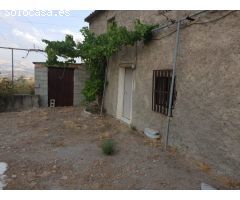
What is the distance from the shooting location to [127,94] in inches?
316

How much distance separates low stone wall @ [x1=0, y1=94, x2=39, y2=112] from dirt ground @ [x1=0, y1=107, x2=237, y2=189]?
127 inches

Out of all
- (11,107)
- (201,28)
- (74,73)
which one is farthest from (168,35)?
(11,107)

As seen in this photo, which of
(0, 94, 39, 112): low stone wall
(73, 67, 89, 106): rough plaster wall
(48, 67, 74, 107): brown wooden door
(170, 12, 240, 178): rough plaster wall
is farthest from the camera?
(73, 67, 89, 106): rough plaster wall

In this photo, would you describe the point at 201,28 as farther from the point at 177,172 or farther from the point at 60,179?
the point at 60,179

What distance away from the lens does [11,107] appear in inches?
404

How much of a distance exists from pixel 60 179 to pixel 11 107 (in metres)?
7.51

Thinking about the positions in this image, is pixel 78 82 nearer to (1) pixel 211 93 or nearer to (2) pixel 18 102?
(2) pixel 18 102

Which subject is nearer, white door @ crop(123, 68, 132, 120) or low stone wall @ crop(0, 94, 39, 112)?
white door @ crop(123, 68, 132, 120)

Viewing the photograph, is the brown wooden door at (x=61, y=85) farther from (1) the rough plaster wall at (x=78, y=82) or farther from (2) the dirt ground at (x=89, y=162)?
(2) the dirt ground at (x=89, y=162)

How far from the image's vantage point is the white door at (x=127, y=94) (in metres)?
7.83

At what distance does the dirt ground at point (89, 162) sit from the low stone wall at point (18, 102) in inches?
127

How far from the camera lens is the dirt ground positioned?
3785 mm

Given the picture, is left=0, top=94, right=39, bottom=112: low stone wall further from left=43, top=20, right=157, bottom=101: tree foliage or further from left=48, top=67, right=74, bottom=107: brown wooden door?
left=43, top=20, right=157, bottom=101: tree foliage

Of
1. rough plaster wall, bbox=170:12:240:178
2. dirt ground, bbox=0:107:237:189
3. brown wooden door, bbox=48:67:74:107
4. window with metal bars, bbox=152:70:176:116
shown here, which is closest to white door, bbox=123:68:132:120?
dirt ground, bbox=0:107:237:189
